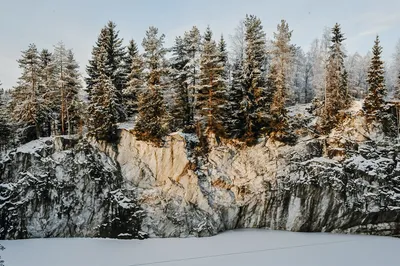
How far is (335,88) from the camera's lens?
2547 centimetres

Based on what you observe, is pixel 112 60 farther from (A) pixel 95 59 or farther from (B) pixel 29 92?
(B) pixel 29 92

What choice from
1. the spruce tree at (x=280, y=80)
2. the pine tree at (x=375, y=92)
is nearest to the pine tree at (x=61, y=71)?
the spruce tree at (x=280, y=80)

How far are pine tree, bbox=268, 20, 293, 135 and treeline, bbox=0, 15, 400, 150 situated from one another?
0.08 m

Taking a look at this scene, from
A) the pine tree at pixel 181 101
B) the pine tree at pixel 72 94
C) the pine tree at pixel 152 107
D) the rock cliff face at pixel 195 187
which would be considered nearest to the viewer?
the rock cliff face at pixel 195 187

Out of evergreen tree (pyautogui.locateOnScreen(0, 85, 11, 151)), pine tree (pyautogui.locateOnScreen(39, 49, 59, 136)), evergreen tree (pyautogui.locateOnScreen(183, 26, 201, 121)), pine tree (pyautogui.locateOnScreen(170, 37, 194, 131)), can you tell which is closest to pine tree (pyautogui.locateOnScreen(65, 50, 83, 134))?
pine tree (pyautogui.locateOnScreen(39, 49, 59, 136))

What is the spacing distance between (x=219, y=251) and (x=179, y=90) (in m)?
13.9

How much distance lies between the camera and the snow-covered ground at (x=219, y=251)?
49.8ft

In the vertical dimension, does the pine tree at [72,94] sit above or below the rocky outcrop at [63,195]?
above

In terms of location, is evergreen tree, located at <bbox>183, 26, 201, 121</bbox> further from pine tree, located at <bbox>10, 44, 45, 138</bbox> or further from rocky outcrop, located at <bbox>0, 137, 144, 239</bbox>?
pine tree, located at <bbox>10, 44, 45, 138</bbox>

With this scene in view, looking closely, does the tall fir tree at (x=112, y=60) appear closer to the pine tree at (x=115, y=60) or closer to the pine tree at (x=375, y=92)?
the pine tree at (x=115, y=60)

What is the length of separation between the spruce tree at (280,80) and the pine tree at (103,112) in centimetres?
1243

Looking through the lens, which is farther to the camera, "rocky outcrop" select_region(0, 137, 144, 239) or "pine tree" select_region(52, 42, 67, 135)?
"pine tree" select_region(52, 42, 67, 135)

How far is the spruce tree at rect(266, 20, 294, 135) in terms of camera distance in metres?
22.8

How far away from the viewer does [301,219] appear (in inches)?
838
